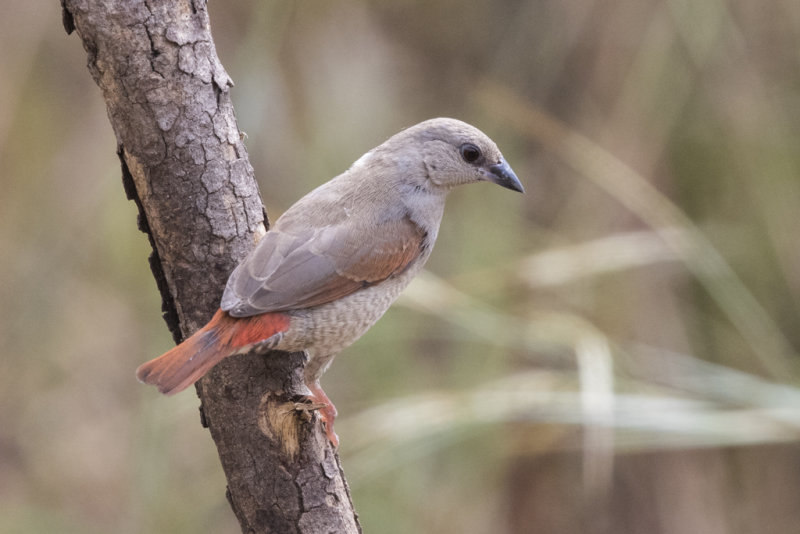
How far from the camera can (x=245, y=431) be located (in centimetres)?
227

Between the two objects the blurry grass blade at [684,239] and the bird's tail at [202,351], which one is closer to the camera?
the bird's tail at [202,351]

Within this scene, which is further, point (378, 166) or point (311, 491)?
point (378, 166)

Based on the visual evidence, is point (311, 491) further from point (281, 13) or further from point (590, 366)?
point (281, 13)

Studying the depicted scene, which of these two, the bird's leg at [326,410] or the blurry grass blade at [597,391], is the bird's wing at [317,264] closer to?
the bird's leg at [326,410]

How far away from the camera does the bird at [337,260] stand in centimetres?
219

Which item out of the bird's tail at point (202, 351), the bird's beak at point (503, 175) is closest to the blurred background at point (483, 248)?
the bird's beak at point (503, 175)

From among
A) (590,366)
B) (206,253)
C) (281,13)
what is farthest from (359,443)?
(281,13)

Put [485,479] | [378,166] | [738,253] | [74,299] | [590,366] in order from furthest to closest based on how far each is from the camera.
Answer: [74,299]
[738,253]
[485,479]
[590,366]
[378,166]

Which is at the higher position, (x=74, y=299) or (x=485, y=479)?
(x=74, y=299)

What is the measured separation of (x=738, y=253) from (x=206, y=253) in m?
3.24

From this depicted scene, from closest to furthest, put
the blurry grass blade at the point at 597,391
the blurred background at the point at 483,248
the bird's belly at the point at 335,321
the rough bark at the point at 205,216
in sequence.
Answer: the rough bark at the point at 205,216 → the bird's belly at the point at 335,321 → the blurry grass blade at the point at 597,391 → the blurred background at the point at 483,248

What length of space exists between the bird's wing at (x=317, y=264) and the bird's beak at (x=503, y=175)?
14.1 inches

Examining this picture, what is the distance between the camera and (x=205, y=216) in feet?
7.18

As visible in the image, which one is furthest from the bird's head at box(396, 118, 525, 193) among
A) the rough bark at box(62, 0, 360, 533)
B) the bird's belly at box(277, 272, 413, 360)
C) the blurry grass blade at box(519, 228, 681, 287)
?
the blurry grass blade at box(519, 228, 681, 287)
